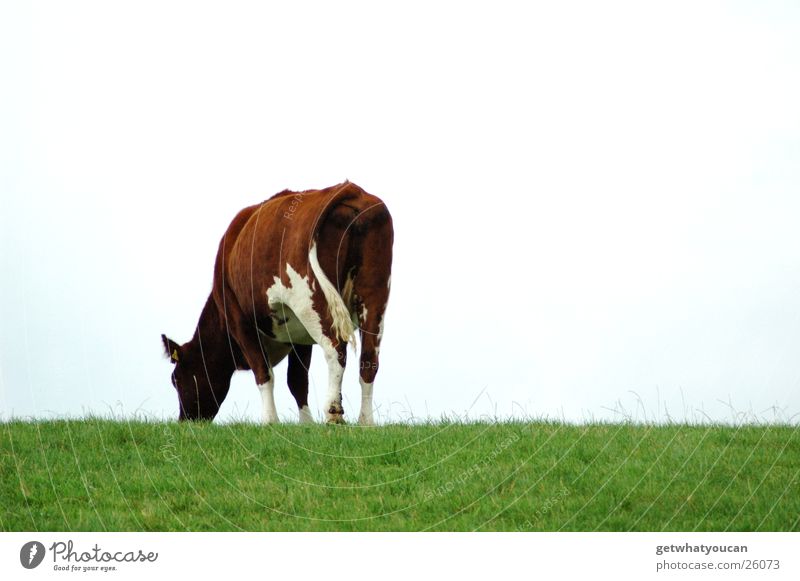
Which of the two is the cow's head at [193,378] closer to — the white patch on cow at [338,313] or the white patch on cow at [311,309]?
the white patch on cow at [311,309]

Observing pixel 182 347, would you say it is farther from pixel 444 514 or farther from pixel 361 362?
pixel 444 514

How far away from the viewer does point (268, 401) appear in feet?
48.3

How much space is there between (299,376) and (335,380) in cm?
274

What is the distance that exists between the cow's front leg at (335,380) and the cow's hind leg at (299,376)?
2509 mm

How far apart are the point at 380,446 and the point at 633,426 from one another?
277 centimetres

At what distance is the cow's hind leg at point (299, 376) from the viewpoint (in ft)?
51.4

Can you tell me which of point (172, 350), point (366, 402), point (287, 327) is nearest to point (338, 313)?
point (366, 402)

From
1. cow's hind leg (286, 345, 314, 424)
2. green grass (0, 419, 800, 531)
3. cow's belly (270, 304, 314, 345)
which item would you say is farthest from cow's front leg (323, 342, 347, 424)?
cow's hind leg (286, 345, 314, 424)

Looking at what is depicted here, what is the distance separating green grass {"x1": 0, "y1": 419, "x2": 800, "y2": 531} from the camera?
383 inches

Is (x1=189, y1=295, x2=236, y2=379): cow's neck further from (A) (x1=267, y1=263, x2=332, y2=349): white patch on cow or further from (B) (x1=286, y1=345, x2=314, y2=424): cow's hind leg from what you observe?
(A) (x1=267, y1=263, x2=332, y2=349): white patch on cow

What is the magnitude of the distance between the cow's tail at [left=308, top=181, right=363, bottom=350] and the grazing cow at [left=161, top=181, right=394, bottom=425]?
11 mm

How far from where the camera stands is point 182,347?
1664cm

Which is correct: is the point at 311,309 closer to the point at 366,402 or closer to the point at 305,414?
the point at 366,402
